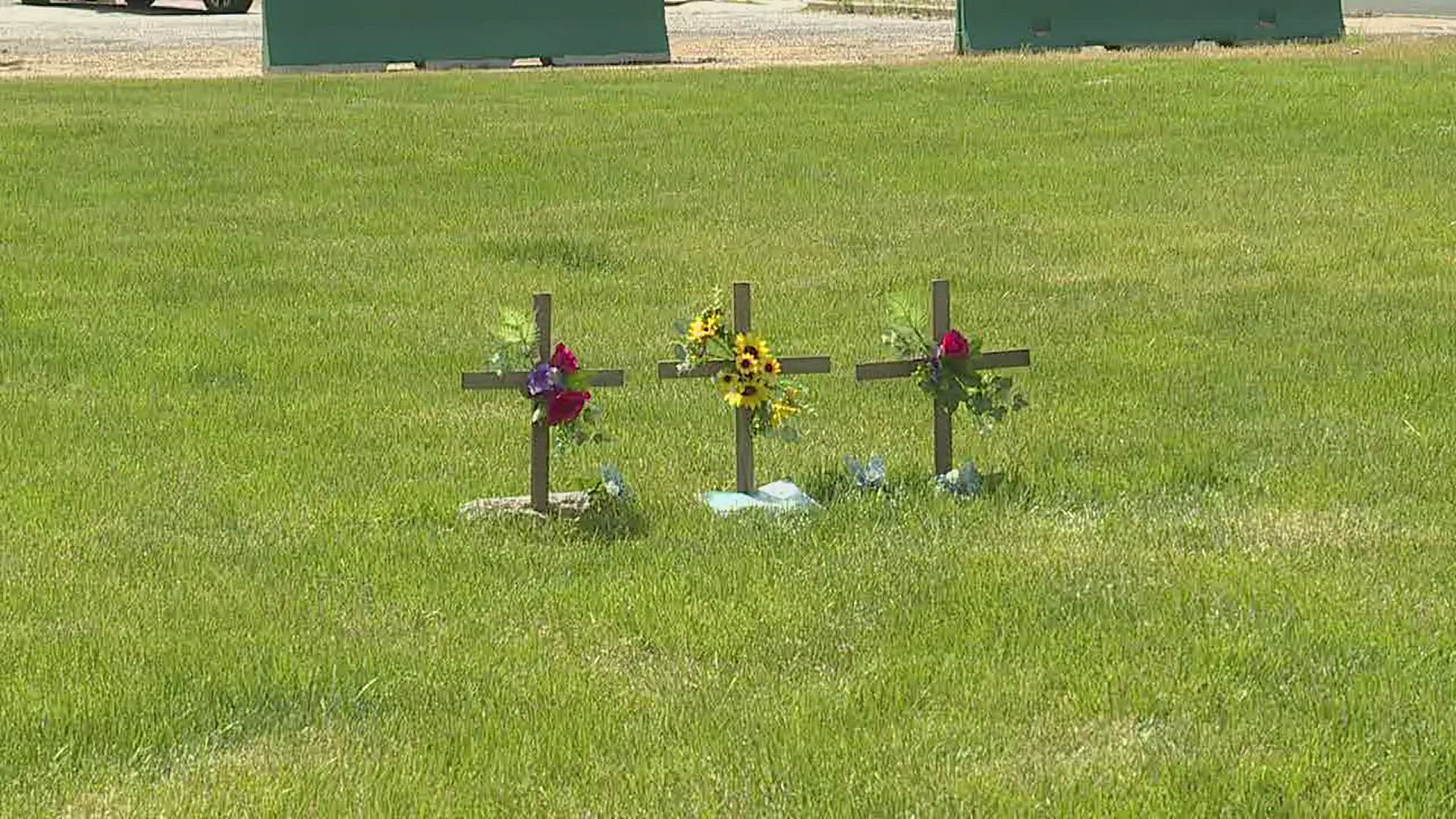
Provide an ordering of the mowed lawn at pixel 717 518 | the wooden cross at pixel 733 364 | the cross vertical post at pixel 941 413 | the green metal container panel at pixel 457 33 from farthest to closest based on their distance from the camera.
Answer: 1. the green metal container panel at pixel 457 33
2. the cross vertical post at pixel 941 413
3. the wooden cross at pixel 733 364
4. the mowed lawn at pixel 717 518

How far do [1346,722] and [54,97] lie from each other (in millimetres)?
16525

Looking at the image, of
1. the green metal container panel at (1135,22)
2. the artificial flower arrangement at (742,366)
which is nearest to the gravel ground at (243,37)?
the green metal container panel at (1135,22)

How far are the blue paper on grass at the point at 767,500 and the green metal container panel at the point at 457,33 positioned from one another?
53.5ft

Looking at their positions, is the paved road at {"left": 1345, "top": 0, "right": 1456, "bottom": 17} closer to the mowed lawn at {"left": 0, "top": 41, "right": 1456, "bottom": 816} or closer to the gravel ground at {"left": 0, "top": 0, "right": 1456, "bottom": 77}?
the gravel ground at {"left": 0, "top": 0, "right": 1456, "bottom": 77}

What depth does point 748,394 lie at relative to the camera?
24.0ft

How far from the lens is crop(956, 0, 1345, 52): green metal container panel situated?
24.1m

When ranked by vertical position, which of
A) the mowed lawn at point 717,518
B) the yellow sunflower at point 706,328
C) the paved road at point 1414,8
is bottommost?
the mowed lawn at point 717,518

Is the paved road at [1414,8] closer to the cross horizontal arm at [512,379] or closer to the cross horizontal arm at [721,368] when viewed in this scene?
the cross horizontal arm at [721,368]

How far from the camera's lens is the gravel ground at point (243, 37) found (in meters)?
25.0

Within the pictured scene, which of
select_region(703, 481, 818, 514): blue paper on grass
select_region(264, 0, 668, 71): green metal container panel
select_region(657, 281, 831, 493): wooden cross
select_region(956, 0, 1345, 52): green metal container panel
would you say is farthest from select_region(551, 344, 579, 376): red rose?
select_region(956, 0, 1345, 52): green metal container panel

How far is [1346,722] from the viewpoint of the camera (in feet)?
17.8

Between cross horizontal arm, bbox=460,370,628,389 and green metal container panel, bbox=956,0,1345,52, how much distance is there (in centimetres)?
1730

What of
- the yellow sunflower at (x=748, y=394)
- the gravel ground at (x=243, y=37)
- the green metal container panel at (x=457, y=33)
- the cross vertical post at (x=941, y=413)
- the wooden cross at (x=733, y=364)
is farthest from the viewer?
the gravel ground at (x=243, y=37)

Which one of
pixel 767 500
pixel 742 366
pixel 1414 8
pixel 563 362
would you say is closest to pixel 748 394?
pixel 742 366
